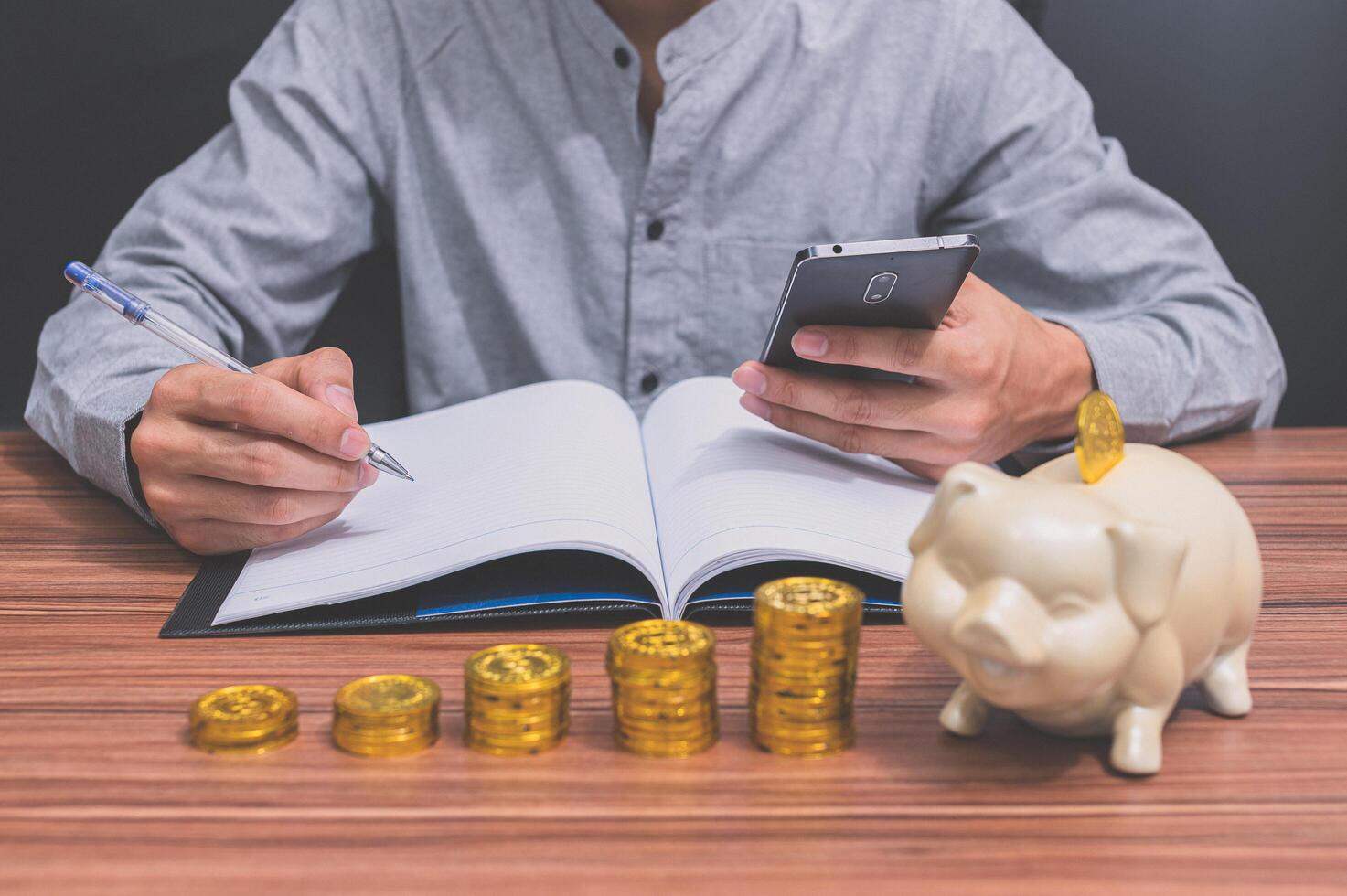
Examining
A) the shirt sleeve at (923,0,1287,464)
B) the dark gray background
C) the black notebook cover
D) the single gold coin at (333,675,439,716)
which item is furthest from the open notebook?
the dark gray background

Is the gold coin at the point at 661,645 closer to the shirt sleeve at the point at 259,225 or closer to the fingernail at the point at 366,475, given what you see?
the fingernail at the point at 366,475

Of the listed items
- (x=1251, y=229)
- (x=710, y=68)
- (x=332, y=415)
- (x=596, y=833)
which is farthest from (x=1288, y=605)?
(x=1251, y=229)

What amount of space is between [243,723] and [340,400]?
1.10 feet

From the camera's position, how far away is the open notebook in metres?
0.70

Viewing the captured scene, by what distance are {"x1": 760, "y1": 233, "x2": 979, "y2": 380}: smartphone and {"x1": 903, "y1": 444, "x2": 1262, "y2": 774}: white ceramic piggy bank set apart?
25 centimetres

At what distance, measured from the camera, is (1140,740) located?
52cm

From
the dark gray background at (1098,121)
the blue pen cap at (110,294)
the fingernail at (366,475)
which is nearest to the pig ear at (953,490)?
the fingernail at (366,475)

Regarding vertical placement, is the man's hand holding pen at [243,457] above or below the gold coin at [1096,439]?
below

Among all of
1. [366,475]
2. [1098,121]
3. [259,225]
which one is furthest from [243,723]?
[1098,121]

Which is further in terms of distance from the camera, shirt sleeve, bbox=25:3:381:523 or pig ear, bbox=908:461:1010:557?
shirt sleeve, bbox=25:3:381:523

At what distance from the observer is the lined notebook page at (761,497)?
69cm

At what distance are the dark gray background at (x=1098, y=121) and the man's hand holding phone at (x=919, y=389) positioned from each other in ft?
2.60

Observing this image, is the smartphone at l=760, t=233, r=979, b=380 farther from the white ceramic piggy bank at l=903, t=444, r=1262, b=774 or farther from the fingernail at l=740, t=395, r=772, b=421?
the white ceramic piggy bank at l=903, t=444, r=1262, b=774

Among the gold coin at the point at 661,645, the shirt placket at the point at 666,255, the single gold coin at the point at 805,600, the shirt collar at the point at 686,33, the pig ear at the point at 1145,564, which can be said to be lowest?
the shirt placket at the point at 666,255
